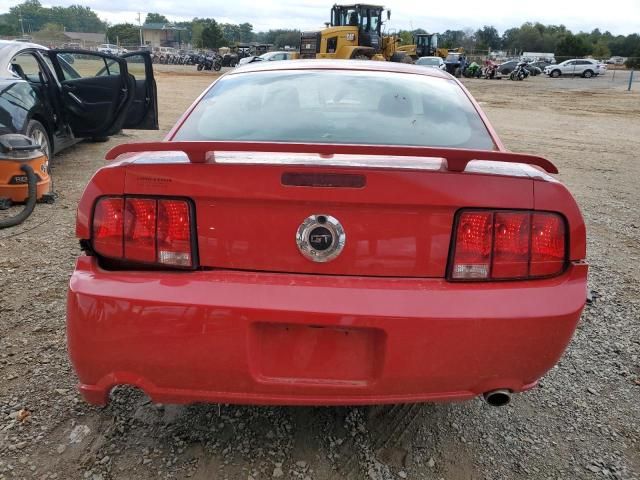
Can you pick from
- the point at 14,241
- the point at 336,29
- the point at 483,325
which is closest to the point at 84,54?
the point at 14,241

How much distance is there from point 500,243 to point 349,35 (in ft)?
76.6

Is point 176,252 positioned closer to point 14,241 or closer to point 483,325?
point 483,325

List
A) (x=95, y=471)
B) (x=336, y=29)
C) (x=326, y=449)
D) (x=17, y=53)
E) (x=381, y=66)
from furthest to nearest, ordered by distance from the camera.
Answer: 1. (x=336, y=29)
2. (x=17, y=53)
3. (x=381, y=66)
4. (x=326, y=449)
5. (x=95, y=471)

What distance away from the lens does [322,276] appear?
184 cm

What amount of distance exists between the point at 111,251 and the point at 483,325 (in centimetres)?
127

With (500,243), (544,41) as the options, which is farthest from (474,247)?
(544,41)

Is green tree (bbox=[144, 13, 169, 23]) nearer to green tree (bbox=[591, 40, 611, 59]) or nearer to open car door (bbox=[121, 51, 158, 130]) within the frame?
green tree (bbox=[591, 40, 611, 59])

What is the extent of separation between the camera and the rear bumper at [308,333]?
69.8 inches

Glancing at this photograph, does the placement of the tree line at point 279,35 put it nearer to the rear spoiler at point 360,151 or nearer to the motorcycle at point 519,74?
the motorcycle at point 519,74

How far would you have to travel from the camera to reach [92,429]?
2.32 m

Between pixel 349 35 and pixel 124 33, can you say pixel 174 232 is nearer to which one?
pixel 349 35

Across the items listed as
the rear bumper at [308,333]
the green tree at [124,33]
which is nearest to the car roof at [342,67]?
the rear bumper at [308,333]

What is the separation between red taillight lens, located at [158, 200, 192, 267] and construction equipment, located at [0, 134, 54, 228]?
3.55 m

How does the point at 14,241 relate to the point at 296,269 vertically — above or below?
below
